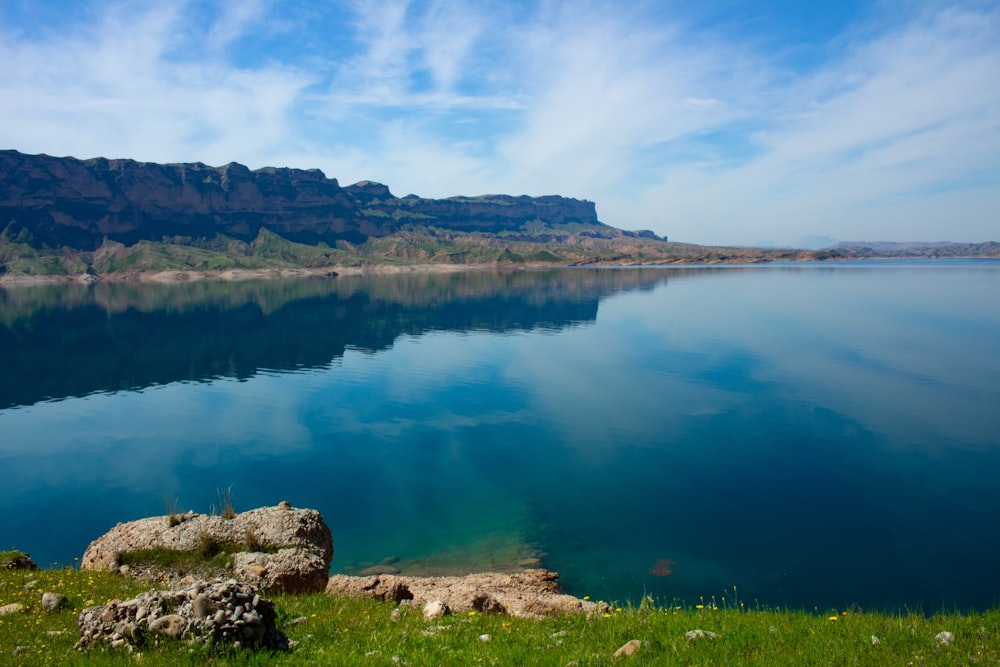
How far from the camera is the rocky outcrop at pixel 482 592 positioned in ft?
44.2

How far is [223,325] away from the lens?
9744 centimetres

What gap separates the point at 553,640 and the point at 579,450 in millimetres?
24902

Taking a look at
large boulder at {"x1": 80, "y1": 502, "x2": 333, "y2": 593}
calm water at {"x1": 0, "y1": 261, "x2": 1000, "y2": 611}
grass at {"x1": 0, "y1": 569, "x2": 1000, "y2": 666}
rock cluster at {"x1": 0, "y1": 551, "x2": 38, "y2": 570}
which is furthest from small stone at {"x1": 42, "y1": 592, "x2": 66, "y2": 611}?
calm water at {"x1": 0, "y1": 261, "x2": 1000, "y2": 611}

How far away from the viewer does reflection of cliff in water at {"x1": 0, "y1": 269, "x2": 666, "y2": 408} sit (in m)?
63.1

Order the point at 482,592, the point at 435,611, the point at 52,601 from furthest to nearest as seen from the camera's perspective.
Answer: the point at 482,592 < the point at 435,611 < the point at 52,601

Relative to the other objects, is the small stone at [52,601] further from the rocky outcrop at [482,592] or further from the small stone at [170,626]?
the rocky outcrop at [482,592]

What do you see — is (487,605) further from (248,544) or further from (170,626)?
(170,626)

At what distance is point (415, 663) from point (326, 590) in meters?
7.52

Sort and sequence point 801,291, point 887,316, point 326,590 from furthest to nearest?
point 801,291 < point 887,316 < point 326,590

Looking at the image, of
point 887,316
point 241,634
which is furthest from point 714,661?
point 887,316

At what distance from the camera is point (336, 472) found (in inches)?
1276

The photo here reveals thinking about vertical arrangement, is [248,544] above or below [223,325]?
above

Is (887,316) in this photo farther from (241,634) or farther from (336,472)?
(241,634)

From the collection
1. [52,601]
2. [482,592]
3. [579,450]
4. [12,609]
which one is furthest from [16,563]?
[579,450]
